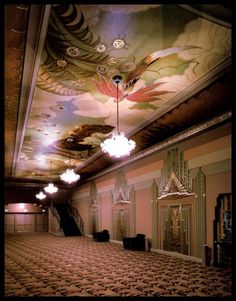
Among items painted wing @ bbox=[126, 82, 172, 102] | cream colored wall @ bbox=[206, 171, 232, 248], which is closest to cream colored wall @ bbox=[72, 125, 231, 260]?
cream colored wall @ bbox=[206, 171, 232, 248]

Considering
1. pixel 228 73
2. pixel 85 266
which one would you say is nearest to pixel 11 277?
pixel 85 266

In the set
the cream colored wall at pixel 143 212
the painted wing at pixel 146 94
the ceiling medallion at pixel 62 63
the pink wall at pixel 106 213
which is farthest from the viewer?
the pink wall at pixel 106 213

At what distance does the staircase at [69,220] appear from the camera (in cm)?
1884

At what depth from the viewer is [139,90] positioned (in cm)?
629

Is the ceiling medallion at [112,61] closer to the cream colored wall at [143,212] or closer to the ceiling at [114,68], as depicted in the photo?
the ceiling at [114,68]

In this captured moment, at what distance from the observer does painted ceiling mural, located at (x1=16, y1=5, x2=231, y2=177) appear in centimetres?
401

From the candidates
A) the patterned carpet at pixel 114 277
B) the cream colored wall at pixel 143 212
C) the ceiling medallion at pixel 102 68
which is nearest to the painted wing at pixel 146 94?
the ceiling medallion at pixel 102 68

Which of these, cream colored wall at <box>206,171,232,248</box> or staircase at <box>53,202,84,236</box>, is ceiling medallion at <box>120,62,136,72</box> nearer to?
cream colored wall at <box>206,171,232,248</box>

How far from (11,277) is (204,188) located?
468cm

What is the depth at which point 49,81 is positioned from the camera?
227 inches

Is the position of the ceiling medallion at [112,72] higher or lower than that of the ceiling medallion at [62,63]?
lower

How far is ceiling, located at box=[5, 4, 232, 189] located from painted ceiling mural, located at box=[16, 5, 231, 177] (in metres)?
0.01

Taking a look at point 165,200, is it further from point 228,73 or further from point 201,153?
point 228,73

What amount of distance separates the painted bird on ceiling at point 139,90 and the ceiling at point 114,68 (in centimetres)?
2
